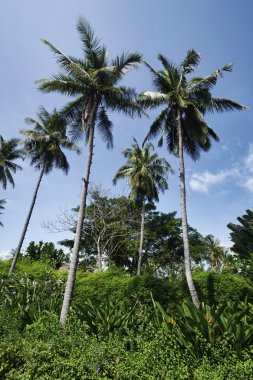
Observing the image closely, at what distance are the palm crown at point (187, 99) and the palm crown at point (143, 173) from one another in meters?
9.30

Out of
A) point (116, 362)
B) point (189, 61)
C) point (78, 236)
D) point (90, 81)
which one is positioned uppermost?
point (189, 61)

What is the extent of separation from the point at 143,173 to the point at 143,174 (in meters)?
0.09

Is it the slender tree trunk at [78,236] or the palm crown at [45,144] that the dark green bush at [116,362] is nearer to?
the slender tree trunk at [78,236]

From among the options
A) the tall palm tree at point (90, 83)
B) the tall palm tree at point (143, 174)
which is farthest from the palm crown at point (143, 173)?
the tall palm tree at point (90, 83)

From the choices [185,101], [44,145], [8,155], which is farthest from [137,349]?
[8,155]

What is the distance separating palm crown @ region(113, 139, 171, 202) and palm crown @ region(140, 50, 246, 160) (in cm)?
930

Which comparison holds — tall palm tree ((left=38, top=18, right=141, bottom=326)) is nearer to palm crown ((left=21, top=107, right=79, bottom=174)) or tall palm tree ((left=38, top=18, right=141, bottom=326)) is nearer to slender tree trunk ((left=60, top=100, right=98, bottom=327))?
slender tree trunk ((left=60, top=100, right=98, bottom=327))

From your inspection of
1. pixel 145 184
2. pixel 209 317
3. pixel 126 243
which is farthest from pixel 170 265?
pixel 209 317

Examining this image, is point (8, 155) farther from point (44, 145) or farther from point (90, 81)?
point (90, 81)

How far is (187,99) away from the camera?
1509 cm

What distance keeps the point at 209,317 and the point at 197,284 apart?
7714 millimetres

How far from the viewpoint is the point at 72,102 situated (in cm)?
1350

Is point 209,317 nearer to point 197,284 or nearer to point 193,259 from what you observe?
point 197,284

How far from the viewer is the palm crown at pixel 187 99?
14.8 meters
